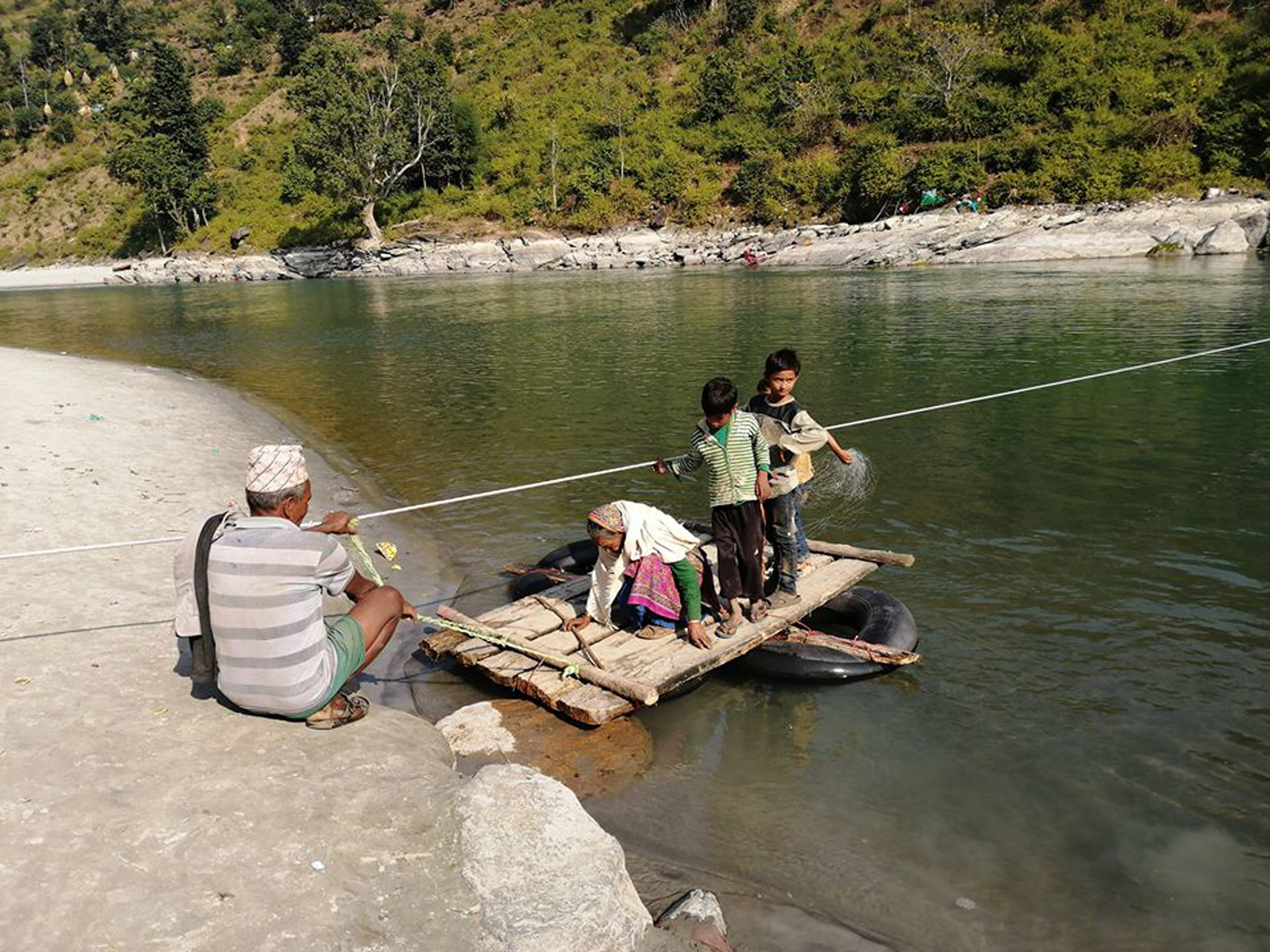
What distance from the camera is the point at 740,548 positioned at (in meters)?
6.41

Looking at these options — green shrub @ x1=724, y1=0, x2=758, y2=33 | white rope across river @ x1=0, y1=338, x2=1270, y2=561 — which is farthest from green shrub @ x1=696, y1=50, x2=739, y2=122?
white rope across river @ x1=0, y1=338, x2=1270, y2=561

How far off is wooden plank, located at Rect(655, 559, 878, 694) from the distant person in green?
0.13m

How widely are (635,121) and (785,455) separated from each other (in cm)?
6383

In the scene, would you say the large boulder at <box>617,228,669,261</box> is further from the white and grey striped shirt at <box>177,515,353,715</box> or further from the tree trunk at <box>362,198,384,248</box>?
the white and grey striped shirt at <box>177,515,353,715</box>

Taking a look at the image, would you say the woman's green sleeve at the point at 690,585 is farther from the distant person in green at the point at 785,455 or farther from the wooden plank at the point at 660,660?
the distant person in green at the point at 785,455

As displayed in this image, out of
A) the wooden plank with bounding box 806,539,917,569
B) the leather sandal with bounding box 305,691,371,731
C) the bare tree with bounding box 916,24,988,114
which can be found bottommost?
the wooden plank with bounding box 806,539,917,569

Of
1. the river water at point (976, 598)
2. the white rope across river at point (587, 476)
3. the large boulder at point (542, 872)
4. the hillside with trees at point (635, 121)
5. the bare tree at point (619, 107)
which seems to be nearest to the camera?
the large boulder at point (542, 872)

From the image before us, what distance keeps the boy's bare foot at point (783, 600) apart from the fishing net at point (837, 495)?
2792 mm

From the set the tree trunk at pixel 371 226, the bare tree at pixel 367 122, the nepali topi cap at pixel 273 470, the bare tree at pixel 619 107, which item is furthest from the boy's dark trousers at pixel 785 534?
the bare tree at pixel 367 122

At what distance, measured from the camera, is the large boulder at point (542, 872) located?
3404 mm

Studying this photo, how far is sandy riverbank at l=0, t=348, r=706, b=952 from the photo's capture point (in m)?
3.29

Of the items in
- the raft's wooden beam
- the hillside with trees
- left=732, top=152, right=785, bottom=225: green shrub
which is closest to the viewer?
the raft's wooden beam

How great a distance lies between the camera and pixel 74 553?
7.43 m

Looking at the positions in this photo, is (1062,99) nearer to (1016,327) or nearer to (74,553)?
(1016,327)
